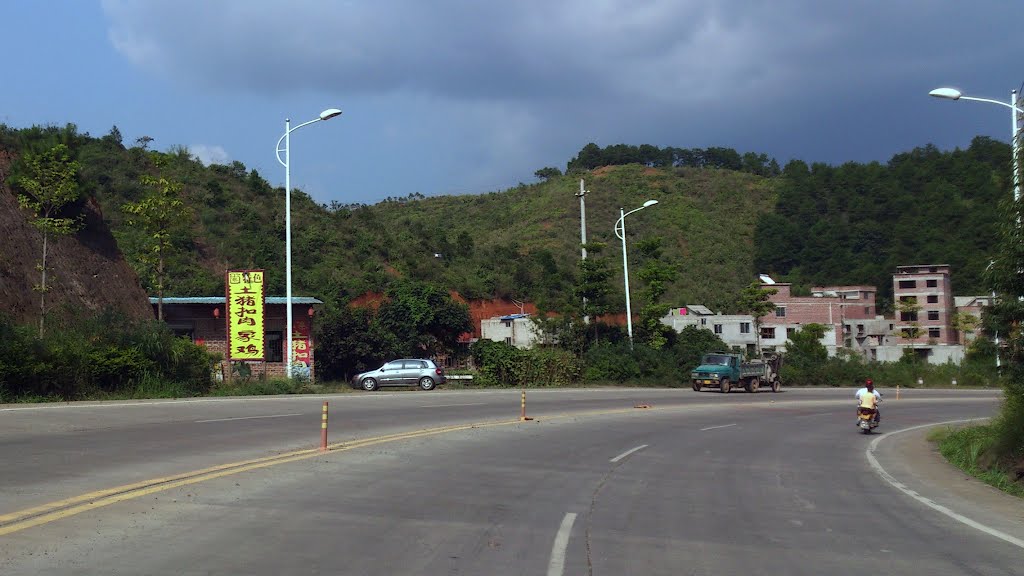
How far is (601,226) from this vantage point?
10556cm

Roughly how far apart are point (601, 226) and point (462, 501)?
9527 centimetres

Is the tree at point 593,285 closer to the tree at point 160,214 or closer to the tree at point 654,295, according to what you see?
the tree at point 654,295

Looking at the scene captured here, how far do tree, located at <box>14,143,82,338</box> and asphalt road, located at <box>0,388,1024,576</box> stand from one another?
10.5m

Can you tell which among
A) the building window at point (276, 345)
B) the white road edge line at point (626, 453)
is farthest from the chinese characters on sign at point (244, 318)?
the white road edge line at point (626, 453)

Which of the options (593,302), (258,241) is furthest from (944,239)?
(258,241)

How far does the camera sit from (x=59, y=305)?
108 ft

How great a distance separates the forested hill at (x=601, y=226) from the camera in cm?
6625

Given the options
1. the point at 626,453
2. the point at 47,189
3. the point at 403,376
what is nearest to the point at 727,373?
the point at 403,376

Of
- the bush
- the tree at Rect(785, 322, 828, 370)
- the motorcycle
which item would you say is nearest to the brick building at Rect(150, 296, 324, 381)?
the bush

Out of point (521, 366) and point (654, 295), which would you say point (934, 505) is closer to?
point (521, 366)

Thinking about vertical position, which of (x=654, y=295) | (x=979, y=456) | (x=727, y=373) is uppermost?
(x=654, y=295)

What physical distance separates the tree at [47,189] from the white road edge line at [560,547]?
2505cm

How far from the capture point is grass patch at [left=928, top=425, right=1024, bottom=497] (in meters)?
15.0

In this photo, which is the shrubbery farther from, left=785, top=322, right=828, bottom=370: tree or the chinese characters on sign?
left=785, top=322, right=828, bottom=370: tree
